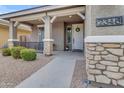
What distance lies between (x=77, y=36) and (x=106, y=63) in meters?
8.22

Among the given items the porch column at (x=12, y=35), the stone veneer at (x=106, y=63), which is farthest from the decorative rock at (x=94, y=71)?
the porch column at (x=12, y=35)

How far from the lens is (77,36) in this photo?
11.8 metres

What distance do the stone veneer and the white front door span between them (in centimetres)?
778

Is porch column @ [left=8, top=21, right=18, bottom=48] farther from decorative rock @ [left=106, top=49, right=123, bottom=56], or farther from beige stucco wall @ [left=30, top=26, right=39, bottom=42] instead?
decorative rock @ [left=106, top=49, right=123, bottom=56]

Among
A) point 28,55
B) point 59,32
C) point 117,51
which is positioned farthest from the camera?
point 59,32


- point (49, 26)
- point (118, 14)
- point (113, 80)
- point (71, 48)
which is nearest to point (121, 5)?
point (118, 14)

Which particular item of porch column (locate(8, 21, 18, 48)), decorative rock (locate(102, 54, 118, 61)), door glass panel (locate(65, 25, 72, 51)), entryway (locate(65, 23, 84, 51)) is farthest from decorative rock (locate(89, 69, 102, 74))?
porch column (locate(8, 21, 18, 48))

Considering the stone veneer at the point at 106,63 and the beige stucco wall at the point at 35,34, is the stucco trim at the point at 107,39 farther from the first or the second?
the beige stucco wall at the point at 35,34

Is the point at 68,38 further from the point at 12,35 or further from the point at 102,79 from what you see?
the point at 102,79

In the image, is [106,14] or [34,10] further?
[34,10]

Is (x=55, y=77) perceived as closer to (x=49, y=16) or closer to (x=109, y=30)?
(x=109, y=30)

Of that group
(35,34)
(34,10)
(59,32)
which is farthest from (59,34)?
(34,10)

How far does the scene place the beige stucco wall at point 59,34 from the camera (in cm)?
1212

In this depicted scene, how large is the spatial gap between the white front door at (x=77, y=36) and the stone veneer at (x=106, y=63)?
7778 mm
